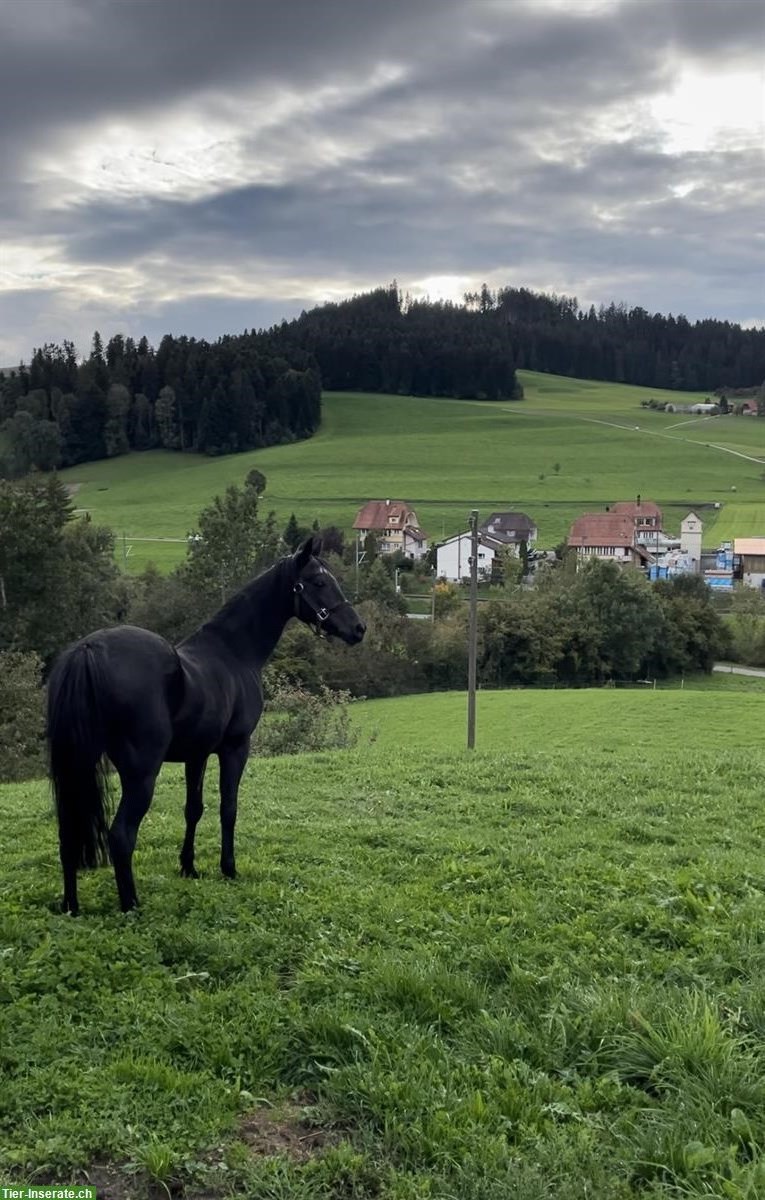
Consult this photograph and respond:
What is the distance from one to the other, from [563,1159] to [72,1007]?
2936 millimetres

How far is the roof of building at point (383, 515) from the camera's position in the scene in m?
83.4

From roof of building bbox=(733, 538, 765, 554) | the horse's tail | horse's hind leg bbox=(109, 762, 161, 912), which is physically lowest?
horse's hind leg bbox=(109, 762, 161, 912)

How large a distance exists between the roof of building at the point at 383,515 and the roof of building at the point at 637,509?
23043 mm

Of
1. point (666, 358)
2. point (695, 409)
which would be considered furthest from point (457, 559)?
point (666, 358)

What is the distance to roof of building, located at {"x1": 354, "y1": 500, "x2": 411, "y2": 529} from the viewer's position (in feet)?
274

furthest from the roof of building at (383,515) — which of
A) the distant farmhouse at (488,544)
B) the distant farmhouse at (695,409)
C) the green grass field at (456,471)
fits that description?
the distant farmhouse at (695,409)

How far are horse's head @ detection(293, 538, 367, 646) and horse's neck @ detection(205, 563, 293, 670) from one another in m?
0.17

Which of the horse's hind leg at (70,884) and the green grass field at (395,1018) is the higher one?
the horse's hind leg at (70,884)

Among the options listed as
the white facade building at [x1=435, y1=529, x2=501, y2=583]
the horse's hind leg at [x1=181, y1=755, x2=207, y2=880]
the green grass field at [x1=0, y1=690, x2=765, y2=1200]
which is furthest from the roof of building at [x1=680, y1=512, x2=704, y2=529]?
the horse's hind leg at [x1=181, y1=755, x2=207, y2=880]

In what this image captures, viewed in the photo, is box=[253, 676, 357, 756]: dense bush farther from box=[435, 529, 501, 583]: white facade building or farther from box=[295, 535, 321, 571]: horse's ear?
box=[435, 529, 501, 583]: white facade building

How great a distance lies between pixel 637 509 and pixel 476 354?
266ft

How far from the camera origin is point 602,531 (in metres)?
84.2

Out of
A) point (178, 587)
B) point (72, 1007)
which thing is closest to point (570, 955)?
point (72, 1007)

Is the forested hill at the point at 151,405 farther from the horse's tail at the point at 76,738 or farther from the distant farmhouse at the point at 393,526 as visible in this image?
the horse's tail at the point at 76,738
